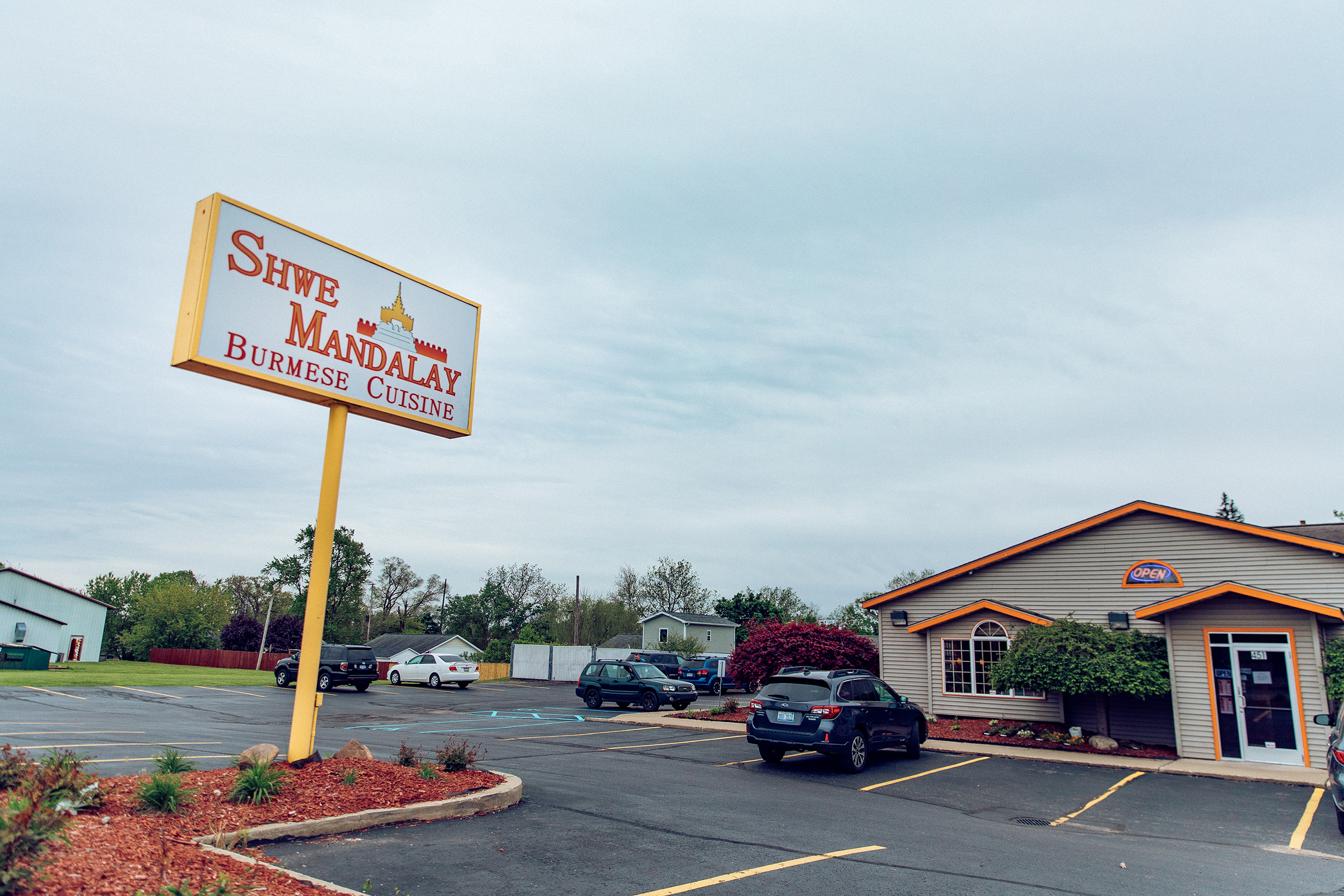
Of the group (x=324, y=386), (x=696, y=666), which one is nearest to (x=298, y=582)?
(x=696, y=666)

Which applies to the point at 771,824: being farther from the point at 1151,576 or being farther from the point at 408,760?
Answer: the point at 1151,576

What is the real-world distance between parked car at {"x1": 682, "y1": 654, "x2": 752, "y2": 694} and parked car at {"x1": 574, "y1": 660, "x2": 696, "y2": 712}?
664 cm

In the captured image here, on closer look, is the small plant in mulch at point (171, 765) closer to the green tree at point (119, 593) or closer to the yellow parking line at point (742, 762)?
the yellow parking line at point (742, 762)

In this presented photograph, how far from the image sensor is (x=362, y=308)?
10086mm

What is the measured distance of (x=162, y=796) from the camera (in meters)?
6.77

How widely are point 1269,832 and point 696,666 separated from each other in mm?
26054

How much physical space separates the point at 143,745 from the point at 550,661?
34231mm

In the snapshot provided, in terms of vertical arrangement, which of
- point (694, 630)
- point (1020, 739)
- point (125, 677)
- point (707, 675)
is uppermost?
point (694, 630)

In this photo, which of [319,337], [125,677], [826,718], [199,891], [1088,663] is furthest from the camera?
[125,677]

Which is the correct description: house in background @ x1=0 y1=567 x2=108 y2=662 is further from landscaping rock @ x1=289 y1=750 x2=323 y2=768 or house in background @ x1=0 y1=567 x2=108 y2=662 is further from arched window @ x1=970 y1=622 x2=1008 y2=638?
arched window @ x1=970 y1=622 x2=1008 y2=638

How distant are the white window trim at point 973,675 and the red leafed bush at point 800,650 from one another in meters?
2.75

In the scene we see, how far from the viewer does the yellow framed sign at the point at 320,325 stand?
28.3 ft

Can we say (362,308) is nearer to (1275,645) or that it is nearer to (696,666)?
(1275,645)

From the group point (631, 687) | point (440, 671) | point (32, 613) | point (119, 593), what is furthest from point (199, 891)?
point (119, 593)
